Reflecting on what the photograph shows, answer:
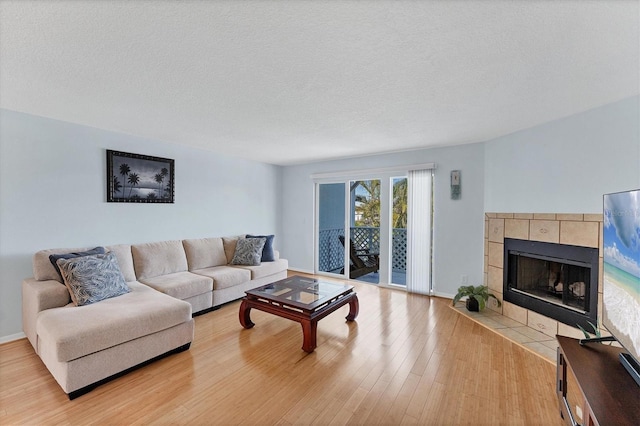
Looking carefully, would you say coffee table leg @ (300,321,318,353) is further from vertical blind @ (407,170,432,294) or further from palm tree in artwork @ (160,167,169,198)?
palm tree in artwork @ (160,167,169,198)

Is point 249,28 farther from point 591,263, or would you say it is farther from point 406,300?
point 406,300

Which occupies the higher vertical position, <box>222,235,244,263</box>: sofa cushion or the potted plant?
<box>222,235,244,263</box>: sofa cushion

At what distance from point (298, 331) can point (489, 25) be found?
291 cm

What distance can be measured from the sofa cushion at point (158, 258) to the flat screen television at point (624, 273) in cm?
414

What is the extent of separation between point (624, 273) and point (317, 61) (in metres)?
2.03

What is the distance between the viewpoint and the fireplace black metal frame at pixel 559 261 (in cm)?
246

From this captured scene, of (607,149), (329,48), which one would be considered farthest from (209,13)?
(607,149)

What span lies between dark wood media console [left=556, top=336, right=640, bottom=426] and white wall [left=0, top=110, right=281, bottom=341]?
4.33 meters

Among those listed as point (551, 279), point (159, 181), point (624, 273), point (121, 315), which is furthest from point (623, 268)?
point (159, 181)

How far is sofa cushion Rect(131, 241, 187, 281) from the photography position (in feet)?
10.9

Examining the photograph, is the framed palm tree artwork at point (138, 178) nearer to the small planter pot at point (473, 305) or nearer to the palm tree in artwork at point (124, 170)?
the palm tree in artwork at point (124, 170)

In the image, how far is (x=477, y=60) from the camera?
65.9 inches

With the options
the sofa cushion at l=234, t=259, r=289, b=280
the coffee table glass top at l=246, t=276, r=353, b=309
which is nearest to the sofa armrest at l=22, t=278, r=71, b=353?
the coffee table glass top at l=246, t=276, r=353, b=309

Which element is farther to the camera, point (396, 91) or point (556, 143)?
point (556, 143)
